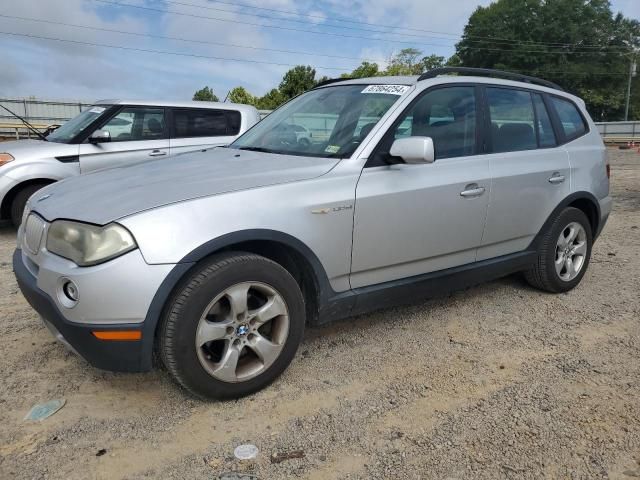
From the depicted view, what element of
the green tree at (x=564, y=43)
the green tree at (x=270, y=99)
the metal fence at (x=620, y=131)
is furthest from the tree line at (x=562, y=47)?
the metal fence at (x=620, y=131)

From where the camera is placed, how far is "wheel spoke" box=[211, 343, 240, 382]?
2590mm

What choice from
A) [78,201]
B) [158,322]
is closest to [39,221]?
[78,201]

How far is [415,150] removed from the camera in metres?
2.89

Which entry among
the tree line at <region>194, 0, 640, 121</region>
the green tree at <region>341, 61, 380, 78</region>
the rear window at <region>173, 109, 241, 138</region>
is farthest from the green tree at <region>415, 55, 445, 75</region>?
the rear window at <region>173, 109, 241, 138</region>

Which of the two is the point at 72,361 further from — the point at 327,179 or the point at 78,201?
the point at 327,179

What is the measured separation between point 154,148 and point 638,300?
18.3 feet

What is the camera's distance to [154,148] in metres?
6.82

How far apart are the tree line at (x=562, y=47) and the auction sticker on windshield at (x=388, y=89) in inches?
2361

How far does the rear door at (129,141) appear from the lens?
644cm

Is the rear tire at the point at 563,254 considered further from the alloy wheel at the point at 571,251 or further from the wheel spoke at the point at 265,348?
the wheel spoke at the point at 265,348

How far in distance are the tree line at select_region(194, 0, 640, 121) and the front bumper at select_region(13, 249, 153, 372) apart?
61629mm

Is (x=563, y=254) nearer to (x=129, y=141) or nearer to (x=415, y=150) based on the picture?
(x=415, y=150)

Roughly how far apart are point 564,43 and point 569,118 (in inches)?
2878

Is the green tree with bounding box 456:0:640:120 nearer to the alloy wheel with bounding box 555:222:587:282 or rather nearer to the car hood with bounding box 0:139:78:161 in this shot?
the alloy wheel with bounding box 555:222:587:282
